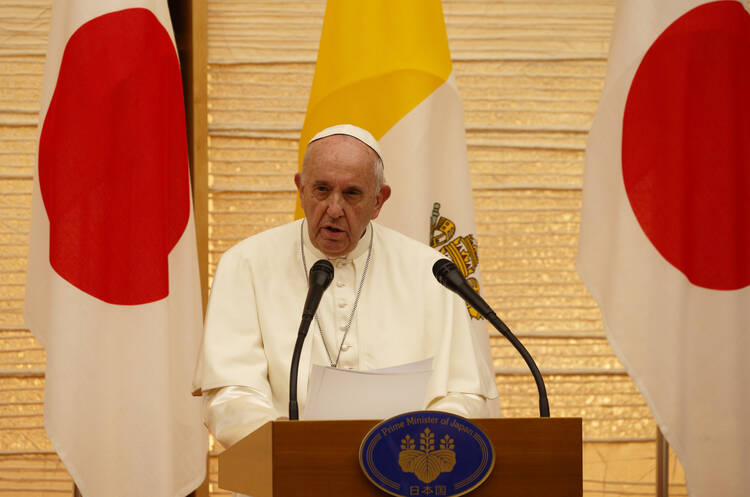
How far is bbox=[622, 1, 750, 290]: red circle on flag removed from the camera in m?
3.20

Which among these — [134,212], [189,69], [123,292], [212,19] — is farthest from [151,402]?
[212,19]

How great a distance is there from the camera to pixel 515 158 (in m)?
4.19

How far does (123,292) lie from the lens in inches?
119

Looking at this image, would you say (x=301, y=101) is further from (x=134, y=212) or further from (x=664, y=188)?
(x=664, y=188)

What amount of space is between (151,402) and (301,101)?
1.76m

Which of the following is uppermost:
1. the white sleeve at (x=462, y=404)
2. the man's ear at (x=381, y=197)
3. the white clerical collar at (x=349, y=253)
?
the man's ear at (x=381, y=197)

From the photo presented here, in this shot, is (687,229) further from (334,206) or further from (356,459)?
(356,459)

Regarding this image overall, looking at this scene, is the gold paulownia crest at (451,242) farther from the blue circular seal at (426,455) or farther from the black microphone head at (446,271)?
the blue circular seal at (426,455)

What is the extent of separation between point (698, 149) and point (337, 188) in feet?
5.25

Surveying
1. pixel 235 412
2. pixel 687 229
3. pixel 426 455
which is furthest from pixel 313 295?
pixel 687 229

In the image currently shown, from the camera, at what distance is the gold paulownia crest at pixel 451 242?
3.35 m

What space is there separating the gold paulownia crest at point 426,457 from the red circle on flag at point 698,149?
6.66 feet

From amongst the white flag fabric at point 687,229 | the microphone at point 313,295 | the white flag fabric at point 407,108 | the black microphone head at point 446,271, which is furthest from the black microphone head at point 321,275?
the white flag fabric at point 687,229

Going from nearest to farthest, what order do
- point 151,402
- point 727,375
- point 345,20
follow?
point 151,402 → point 727,375 → point 345,20
